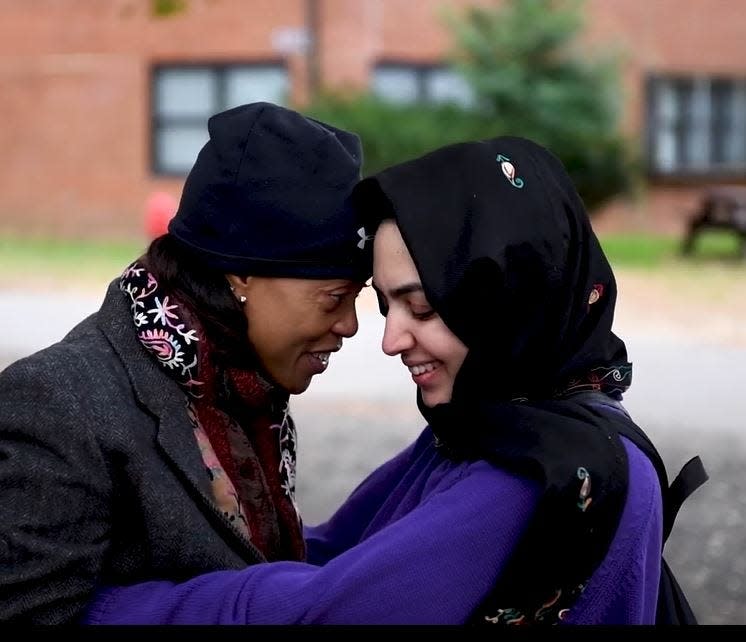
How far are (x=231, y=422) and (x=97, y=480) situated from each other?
0.35 meters

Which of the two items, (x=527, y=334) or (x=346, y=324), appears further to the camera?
(x=346, y=324)

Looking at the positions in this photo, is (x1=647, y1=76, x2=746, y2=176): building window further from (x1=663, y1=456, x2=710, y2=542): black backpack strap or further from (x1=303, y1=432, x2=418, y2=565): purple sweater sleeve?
(x1=663, y1=456, x2=710, y2=542): black backpack strap

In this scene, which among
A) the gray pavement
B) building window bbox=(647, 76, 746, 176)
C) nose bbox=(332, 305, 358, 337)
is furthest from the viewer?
→ building window bbox=(647, 76, 746, 176)

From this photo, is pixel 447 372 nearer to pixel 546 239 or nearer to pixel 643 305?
pixel 546 239

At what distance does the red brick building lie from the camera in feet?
76.3

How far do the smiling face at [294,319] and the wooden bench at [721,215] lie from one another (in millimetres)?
16988

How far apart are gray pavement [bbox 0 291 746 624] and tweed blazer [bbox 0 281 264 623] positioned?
3945 millimetres

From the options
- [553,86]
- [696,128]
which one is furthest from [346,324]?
[696,128]

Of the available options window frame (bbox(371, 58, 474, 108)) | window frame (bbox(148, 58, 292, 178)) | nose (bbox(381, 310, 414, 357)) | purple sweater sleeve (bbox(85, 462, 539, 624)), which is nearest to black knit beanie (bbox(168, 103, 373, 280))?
nose (bbox(381, 310, 414, 357))

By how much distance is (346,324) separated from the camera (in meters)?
2.67

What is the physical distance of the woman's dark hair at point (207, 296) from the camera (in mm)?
2479

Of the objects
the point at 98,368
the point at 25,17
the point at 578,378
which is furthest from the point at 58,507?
the point at 25,17

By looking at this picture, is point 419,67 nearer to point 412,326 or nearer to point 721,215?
point 721,215

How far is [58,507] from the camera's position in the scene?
220 centimetres
